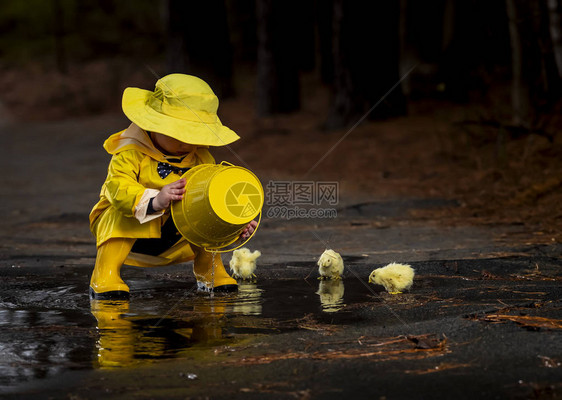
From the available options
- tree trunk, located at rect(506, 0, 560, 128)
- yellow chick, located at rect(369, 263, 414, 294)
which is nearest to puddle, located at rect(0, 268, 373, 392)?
yellow chick, located at rect(369, 263, 414, 294)

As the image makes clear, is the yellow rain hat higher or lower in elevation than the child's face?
higher

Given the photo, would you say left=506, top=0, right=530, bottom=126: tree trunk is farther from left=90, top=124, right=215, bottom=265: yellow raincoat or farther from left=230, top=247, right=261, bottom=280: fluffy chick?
left=90, top=124, right=215, bottom=265: yellow raincoat

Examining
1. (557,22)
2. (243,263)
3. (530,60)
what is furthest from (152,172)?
(530,60)

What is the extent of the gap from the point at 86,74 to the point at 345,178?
69.1 feet

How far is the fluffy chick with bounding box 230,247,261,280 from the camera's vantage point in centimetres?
567

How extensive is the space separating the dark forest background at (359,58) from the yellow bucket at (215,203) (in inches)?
243

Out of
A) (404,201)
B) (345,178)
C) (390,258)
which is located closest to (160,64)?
(345,178)

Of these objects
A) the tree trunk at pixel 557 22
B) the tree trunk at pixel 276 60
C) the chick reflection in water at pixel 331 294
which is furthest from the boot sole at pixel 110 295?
the tree trunk at pixel 276 60

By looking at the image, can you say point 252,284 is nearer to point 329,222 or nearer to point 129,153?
point 129,153

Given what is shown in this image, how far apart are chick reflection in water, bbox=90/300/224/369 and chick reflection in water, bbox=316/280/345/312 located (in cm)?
56

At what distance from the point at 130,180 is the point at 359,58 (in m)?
11.2

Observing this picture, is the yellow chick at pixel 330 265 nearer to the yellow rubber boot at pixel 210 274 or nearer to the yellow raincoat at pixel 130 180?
the yellow rubber boot at pixel 210 274

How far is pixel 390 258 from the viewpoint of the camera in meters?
6.37

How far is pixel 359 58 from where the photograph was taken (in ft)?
51.6
